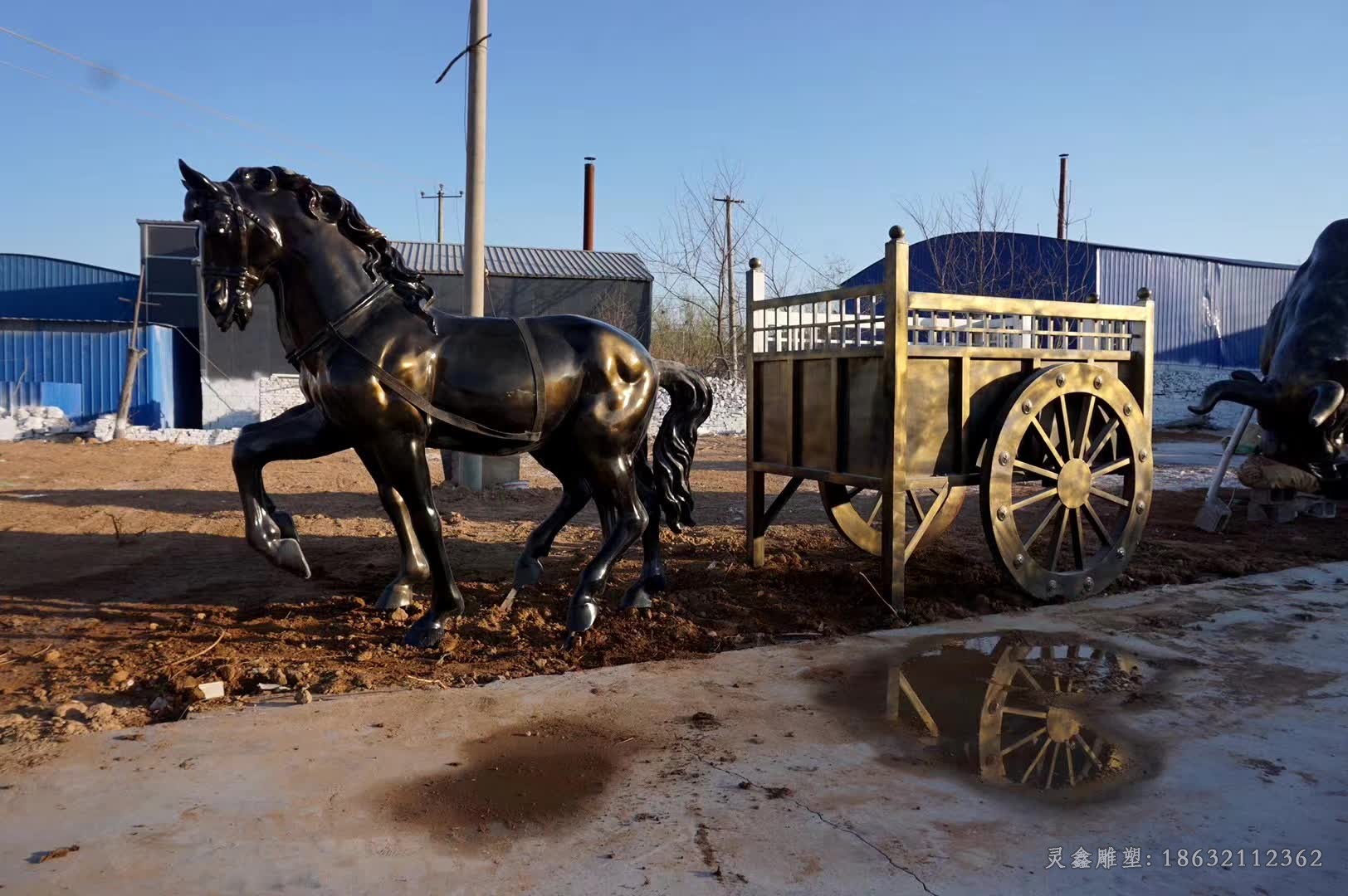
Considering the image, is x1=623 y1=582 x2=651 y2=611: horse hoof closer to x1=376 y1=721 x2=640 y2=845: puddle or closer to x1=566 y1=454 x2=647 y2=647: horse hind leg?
x1=566 y1=454 x2=647 y2=647: horse hind leg

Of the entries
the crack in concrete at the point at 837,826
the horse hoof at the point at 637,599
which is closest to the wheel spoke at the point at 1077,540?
the horse hoof at the point at 637,599

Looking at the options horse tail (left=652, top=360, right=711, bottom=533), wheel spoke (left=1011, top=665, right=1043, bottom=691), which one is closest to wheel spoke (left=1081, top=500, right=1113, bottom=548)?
wheel spoke (left=1011, top=665, right=1043, bottom=691)

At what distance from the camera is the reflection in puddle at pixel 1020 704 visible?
314 cm

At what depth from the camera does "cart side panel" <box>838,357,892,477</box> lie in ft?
17.1

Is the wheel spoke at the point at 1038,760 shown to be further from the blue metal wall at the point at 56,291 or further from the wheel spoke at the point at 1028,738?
the blue metal wall at the point at 56,291

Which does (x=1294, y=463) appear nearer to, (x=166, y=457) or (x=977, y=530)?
(x=977, y=530)

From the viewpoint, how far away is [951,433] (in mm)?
5332

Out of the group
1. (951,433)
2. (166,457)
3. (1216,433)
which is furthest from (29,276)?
(1216,433)

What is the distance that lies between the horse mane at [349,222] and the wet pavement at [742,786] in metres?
1.99

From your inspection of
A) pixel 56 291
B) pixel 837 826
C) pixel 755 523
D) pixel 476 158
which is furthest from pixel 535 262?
pixel 837 826

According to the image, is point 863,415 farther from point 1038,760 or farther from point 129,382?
point 129,382

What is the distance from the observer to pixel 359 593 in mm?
5520

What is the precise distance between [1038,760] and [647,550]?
2.64 metres

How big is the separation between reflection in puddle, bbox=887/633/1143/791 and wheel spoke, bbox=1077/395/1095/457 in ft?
4.68
